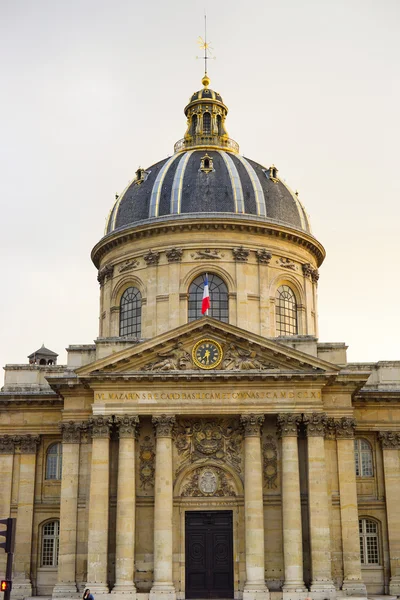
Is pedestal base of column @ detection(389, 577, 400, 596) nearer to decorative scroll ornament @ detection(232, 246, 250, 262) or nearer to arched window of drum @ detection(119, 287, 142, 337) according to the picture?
decorative scroll ornament @ detection(232, 246, 250, 262)

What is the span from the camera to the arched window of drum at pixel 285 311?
49188 mm

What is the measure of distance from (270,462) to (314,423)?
285 cm

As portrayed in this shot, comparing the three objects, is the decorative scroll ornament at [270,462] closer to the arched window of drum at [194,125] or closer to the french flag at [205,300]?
the french flag at [205,300]

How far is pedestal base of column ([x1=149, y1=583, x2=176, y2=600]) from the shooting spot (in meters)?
37.3

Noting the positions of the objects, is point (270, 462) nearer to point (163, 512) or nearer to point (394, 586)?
point (163, 512)

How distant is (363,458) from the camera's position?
44.5 metres

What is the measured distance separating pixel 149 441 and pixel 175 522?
3.92 m

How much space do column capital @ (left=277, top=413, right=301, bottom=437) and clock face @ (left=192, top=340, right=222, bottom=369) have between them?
3933mm

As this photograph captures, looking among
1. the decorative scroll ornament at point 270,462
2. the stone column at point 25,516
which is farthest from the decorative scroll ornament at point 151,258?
the decorative scroll ornament at point 270,462

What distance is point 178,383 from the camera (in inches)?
1574

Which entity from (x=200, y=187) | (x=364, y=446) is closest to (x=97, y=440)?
(x=364, y=446)

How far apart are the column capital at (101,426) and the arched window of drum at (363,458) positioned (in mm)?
13216

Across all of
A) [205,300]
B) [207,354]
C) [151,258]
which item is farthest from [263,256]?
[207,354]

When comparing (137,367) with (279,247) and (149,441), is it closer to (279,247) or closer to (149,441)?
(149,441)
